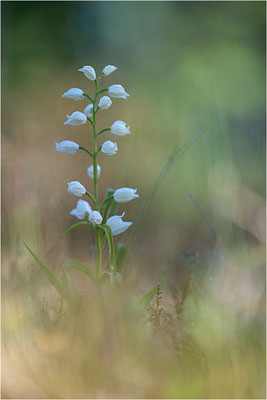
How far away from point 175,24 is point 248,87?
991 millimetres

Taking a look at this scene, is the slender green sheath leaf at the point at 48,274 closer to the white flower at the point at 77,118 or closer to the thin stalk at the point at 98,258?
the thin stalk at the point at 98,258

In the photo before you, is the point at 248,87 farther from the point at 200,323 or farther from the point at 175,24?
the point at 200,323

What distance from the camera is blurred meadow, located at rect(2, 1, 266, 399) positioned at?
2.40 feet

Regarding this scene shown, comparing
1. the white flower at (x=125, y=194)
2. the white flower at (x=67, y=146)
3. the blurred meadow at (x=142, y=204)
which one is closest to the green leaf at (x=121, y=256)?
the blurred meadow at (x=142, y=204)

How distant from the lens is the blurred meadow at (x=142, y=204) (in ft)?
2.40

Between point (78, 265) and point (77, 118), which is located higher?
point (77, 118)

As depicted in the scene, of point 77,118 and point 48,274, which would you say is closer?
point 48,274

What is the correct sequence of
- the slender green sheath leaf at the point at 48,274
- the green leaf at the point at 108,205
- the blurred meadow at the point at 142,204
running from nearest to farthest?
the blurred meadow at the point at 142,204
the slender green sheath leaf at the point at 48,274
the green leaf at the point at 108,205

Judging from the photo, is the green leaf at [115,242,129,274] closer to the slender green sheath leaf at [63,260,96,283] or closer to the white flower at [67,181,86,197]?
the slender green sheath leaf at [63,260,96,283]

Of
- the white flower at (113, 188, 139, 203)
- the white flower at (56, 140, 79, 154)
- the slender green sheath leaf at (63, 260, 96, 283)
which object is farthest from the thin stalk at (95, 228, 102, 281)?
the white flower at (56, 140, 79, 154)

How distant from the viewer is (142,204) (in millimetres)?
1744

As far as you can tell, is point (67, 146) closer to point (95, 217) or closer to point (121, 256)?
point (95, 217)

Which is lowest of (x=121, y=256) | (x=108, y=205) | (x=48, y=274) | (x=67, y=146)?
(x=48, y=274)

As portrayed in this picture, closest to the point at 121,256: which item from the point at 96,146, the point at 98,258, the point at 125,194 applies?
the point at 98,258
